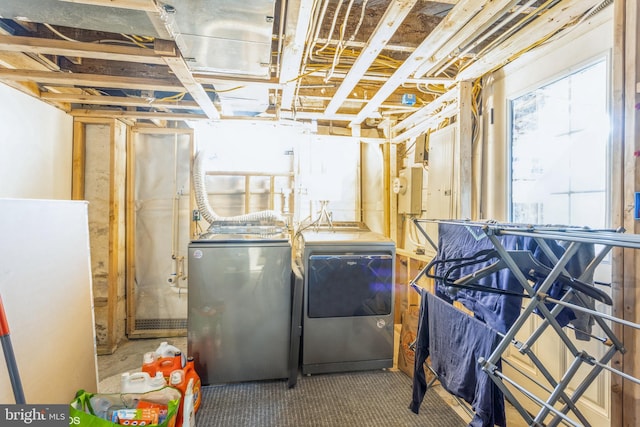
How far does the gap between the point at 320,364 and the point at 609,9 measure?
2.75 metres

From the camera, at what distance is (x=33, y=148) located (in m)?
2.39

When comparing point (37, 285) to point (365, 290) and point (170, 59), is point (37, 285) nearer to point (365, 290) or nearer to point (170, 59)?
point (170, 59)

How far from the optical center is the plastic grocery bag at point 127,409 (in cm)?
151

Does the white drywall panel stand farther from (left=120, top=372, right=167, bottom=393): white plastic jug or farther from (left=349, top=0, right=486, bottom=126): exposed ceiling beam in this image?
(left=349, top=0, right=486, bottom=126): exposed ceiling beam

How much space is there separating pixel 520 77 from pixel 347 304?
1991 mm

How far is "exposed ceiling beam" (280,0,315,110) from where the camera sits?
1.39 metres

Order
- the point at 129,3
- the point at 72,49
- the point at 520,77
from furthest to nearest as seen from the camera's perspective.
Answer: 1. the point at 520,77
2. the point at 72,49
3. the point at 129,3

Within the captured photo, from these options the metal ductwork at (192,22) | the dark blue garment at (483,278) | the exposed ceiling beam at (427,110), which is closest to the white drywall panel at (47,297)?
the metal ductwork at (192,22)

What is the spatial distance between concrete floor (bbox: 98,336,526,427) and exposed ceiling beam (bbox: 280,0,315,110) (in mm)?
2464

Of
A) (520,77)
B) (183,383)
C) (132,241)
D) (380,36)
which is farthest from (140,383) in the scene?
(520,77)

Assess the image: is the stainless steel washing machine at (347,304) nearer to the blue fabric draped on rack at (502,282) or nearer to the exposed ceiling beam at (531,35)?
the blue fabric draped on rack at (502,282)

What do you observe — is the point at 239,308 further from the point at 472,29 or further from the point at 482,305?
the point at 472,29

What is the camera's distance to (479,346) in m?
1.37

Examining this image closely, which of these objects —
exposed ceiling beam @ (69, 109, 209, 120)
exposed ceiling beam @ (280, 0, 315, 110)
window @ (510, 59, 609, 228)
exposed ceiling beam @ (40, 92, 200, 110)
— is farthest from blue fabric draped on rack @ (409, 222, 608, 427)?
exposed ceiling beam @ (69, 109, 209, 120)
